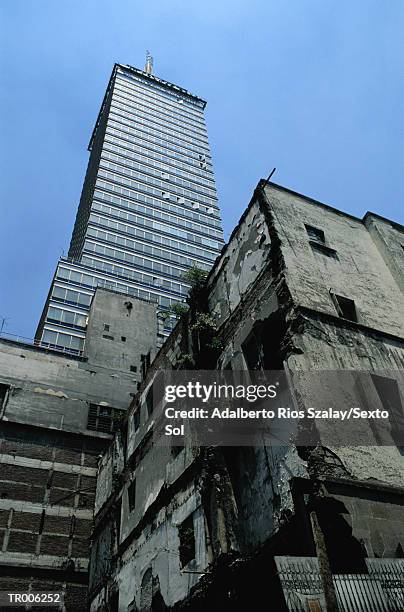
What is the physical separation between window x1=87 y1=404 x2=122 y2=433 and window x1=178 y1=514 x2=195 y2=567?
10789 mm

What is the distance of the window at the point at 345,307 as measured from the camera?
14.1 meters

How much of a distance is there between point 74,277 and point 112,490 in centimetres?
3297

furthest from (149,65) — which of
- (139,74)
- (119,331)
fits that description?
(119,331)

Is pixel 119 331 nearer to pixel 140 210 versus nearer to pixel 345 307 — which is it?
pixel 345 307

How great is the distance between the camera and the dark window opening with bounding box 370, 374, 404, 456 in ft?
37.8

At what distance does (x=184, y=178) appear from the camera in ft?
264

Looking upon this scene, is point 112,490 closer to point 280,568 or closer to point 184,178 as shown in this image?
point 280,568

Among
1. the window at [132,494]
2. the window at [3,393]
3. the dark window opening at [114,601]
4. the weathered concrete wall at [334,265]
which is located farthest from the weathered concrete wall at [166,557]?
the window at [3,393]

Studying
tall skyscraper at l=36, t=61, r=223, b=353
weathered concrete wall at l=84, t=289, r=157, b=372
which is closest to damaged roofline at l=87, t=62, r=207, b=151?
tall skyscraper at l=36, t=61, r=223, b=353

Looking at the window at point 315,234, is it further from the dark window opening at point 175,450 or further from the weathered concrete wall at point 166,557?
the weathered concrete wall at point 166,557

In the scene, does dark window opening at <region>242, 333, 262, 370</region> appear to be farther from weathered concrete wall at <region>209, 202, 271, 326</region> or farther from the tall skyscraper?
the tall skyscraper

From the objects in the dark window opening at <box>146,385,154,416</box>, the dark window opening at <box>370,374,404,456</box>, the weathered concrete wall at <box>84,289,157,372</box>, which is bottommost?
the dark window opening at <box>370,374,404,456</box>

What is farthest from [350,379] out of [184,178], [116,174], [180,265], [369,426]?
[184,178]

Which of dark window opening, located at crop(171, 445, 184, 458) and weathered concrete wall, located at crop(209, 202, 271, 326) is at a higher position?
weathered concrete wall, located at crop(209, 202, 271, 326)
